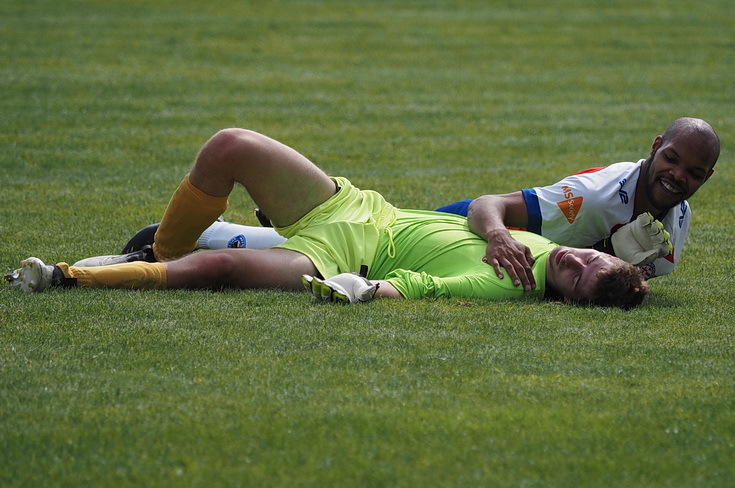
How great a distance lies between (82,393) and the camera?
3738mm

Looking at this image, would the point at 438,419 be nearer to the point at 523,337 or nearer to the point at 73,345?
the point at 523,337

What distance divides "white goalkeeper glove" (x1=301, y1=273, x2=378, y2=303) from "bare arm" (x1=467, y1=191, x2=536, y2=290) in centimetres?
69

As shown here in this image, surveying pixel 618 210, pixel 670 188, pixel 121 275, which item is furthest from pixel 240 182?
pixel 670 188

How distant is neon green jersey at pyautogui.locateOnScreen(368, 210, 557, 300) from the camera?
523 cm

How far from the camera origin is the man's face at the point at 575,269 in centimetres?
516

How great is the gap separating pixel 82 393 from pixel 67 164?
6.07 meters

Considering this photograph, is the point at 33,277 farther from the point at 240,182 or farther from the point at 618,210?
the point at 618,210

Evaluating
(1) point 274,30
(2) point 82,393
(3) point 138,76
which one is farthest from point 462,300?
(1) point 274,30

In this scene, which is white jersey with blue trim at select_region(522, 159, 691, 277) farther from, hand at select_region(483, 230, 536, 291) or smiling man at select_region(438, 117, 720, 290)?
hand at select_region(483, 230, 536, 291)

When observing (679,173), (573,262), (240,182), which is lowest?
(573,262)

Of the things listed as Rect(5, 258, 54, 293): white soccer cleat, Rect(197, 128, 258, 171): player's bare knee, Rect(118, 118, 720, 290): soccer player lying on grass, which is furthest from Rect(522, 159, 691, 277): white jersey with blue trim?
Rect(5, 258, 54, 293): white soccer cleat

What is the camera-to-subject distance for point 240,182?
5336 millimetres

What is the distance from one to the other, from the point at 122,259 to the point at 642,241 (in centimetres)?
271

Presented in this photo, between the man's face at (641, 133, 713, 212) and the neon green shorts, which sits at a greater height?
the man's face at (641, 133, 713, 212)
